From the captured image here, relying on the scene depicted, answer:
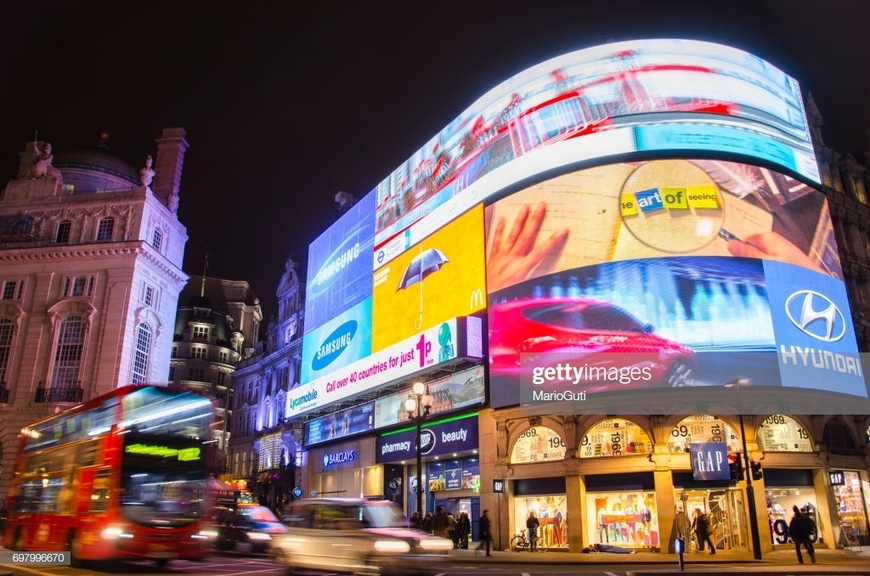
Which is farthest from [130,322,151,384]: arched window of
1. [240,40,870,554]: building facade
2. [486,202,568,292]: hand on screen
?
[486,202,568,292]: hand on screen

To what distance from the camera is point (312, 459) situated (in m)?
46.2

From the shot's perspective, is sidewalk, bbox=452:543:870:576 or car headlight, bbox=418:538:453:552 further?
sidewalk, bbox=452:543:870:576

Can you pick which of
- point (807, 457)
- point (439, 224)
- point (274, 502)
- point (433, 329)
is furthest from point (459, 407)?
point (274, 502)

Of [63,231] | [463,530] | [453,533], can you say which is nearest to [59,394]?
[63,231]

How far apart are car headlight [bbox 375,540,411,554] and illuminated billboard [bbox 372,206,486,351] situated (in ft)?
64.6

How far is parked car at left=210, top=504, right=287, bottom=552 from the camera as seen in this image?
26172 millimetres

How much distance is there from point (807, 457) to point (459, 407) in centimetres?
1484

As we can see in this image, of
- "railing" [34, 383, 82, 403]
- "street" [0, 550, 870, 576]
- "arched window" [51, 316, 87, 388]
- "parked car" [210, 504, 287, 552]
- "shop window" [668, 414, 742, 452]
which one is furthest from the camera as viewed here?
"arched window" [51, 316, 87, 388]

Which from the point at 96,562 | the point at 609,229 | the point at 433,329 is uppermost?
the point at 609,229

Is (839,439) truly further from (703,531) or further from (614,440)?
(614,440)

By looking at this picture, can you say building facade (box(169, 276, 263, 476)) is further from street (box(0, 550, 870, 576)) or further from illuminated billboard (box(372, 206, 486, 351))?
street (box(0, 550, 870, 576))

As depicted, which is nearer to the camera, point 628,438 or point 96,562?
point 96,562

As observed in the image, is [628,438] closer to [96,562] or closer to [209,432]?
[209,432]

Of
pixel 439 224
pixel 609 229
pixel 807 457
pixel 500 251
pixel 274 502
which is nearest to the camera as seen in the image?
pixel 807 457
